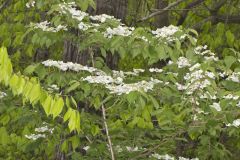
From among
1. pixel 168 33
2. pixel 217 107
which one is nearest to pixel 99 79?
pixel 168 33

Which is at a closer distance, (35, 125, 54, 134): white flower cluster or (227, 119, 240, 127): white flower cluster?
(227, 119, 240, 127): white flower cluster

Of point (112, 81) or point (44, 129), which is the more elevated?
point (112, 81)

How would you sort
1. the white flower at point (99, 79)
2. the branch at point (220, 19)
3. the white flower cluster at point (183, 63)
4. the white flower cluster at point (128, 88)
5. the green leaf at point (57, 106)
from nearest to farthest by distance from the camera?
the green leaf at point (57, 106) → the white flower cluster at point (128, 88) → the white flower at point (99, 79) → the white flower cluster at point (183, 63) → the branch at point (220, 19)

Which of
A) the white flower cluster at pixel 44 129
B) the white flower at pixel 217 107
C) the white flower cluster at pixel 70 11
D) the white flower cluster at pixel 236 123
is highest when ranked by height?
the white flower cluster at pixel 70 11

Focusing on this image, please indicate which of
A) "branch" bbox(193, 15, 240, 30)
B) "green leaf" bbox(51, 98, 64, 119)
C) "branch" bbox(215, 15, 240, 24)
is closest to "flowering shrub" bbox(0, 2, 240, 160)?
"green leaf" bbox(51, 98, 64, 119)

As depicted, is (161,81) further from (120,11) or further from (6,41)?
(6,41)

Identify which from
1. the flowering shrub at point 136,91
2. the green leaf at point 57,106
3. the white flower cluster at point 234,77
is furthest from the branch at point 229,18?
the green leaf at point 57,106

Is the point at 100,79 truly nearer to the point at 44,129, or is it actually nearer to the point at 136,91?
the point at 136,91

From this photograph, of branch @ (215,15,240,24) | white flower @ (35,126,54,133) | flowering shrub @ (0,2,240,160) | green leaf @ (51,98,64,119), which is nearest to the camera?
green leaf @ (51,98,64,119)

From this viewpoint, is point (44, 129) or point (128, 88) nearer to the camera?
point (128, 88)

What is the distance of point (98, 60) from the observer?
12.5 feet

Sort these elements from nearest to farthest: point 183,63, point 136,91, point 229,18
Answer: point 136,91
point 183,63
point 229,18

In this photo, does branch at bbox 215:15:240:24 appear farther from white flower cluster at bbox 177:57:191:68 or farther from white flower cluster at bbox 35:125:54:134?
white flower cluster at bbox 35:125:54:134

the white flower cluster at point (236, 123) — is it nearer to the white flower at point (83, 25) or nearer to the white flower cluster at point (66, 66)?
the white flower cluster at point (66, 66)
